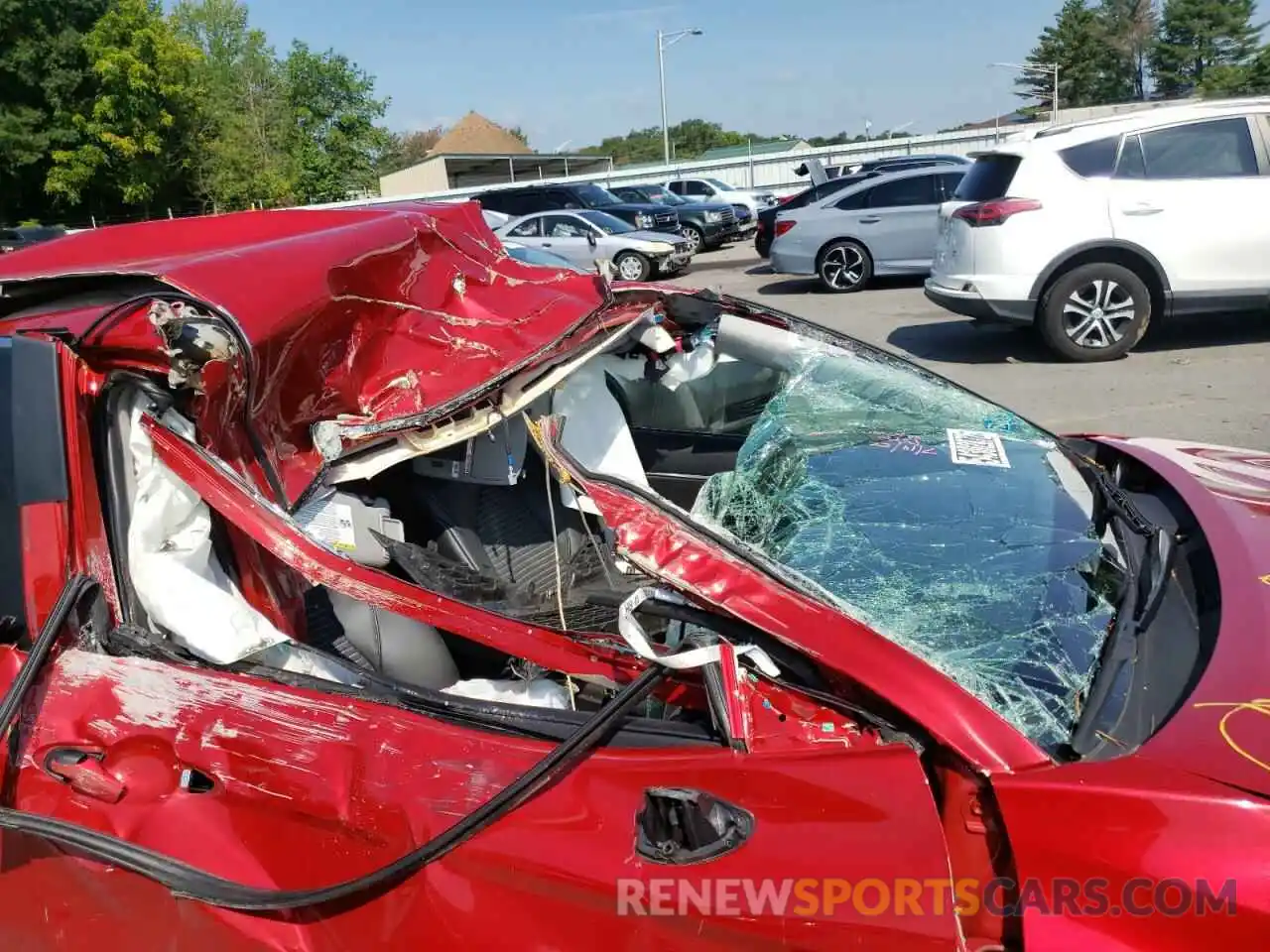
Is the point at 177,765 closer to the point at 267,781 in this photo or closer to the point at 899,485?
the point at 267,781

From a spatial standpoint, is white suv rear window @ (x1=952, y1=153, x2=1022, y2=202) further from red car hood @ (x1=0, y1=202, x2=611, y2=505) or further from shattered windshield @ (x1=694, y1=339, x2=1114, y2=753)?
red car hood @ (x1=0, y1=202, x2=611, y2=505)

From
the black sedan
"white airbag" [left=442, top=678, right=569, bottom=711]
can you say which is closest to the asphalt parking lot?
"white airbag" [left=442, top=678, right=569, bottom=711]

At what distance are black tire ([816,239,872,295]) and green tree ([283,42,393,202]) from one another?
34.7 metres

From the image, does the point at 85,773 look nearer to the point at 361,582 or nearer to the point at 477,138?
the point at 361,582

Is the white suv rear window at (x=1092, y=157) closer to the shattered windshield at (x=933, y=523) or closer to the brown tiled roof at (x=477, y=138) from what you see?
the shattered windshield at (x=933, y=523)

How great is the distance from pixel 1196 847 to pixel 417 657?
5.29 ft

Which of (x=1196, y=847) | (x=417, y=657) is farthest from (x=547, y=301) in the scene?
(x=1196, y=847)

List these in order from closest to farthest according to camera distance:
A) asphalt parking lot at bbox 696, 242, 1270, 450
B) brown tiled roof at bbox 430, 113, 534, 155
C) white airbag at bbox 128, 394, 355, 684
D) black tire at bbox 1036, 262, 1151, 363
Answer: white airbag at bbox 128, 394, 355, 684 < asphalt parking lot at bbox 696, 242, 1270, 450 < black tire at bbox 1036, 262, 1151, 363 < brown tiled roof at bbox 430, 113, 534, 155

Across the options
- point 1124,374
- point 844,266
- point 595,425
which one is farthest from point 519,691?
point 844,266

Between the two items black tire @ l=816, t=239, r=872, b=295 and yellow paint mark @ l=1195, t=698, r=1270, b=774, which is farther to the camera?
black tire @ l=816, t=239, r=872, b=295

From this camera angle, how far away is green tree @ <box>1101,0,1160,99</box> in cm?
6141

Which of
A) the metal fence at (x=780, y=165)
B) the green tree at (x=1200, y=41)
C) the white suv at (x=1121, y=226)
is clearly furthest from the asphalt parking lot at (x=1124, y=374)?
the green tree at (x=1200, y=41)

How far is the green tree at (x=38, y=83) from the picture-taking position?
32.9 metres

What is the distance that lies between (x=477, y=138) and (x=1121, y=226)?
2753 inches
